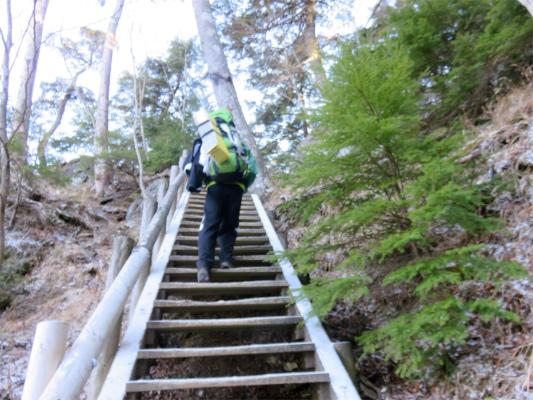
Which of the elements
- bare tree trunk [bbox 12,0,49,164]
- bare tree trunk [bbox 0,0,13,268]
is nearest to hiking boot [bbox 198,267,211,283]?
bare tree trunk [bbox 0,0,13,268]

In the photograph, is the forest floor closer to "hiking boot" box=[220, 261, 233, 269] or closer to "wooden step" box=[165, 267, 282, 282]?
"wooden step" box=[165, 267, 282, 282]

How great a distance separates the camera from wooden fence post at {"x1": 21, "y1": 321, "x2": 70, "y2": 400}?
166 centimetres

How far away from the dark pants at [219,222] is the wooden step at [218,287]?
0.83 ft

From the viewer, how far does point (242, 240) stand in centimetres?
473

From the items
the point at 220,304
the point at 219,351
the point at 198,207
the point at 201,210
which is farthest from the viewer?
the point at 198,207

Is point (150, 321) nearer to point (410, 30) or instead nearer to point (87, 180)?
point (410, 30)

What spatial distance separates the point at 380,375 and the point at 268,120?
13.3m

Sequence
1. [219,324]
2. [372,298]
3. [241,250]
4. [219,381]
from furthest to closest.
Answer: [241,250] < [372,298] < [219,324] < [219,381]

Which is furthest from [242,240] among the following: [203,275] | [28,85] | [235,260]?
[28,85]

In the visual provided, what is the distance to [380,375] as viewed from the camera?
267cm

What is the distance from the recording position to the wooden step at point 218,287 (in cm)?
341

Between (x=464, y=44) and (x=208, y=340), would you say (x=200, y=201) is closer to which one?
(x=208, y=340)

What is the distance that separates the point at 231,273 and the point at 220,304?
2.06 ft

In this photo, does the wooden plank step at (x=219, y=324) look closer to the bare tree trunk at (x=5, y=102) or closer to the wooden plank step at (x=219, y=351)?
the wooden plank step at (x=219, y=351)
